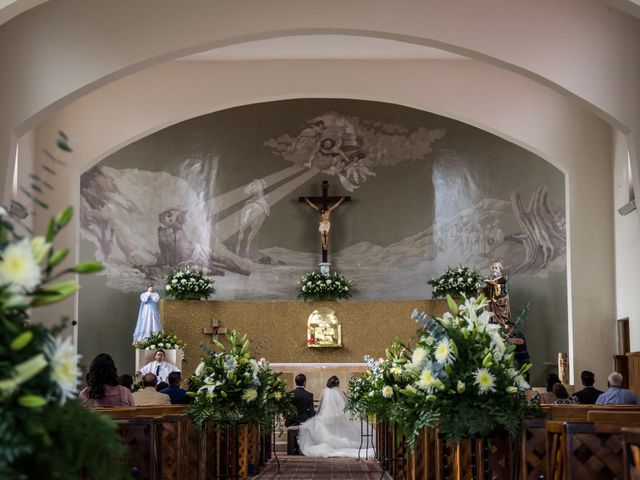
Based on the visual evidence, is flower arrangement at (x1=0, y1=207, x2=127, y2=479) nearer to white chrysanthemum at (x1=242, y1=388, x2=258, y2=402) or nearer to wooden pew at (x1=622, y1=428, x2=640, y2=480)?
wooden pew at (x1=622, y1=428, x2=640, y2=480)

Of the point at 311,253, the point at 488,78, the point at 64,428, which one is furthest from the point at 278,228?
the point at 64,428

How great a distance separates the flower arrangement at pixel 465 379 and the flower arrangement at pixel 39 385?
152 inches

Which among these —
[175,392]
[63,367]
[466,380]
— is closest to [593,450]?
[466,380]

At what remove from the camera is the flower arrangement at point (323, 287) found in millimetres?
20047

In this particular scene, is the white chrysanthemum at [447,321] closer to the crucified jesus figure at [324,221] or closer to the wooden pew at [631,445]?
the wooden pew at [631,445]

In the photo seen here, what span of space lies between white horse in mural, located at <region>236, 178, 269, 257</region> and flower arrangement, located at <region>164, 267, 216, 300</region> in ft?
6.09

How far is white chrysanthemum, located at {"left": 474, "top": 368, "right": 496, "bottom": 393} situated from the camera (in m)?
6.18

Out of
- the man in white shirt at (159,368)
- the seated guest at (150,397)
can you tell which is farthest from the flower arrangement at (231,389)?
the man in white shirt at (159,368)

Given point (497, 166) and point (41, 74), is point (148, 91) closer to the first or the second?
point (41, 74)

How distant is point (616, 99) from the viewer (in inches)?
513

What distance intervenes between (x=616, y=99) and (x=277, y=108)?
31.8ft

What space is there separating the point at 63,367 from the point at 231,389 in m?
7.01

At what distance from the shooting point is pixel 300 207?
21.7m

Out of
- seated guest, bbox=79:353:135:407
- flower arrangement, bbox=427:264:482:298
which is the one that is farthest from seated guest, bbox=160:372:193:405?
flower arrangement, bbox=427:264:482:298
